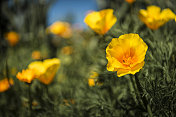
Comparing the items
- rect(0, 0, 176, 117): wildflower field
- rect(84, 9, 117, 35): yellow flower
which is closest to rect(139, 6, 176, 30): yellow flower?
rect(0, 0, 176, 117): wildflower field

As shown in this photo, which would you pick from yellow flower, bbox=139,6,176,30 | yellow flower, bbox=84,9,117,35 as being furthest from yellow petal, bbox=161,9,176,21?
yellow flower, bbox=84,9,117,35

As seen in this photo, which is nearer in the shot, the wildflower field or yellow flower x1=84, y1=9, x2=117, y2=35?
the wildflower field

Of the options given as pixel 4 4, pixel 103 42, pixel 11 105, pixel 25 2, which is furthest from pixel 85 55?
pixel 25 2

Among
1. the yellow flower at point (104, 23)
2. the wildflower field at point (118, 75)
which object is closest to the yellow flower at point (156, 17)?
the wildflower field at point (118, 75)

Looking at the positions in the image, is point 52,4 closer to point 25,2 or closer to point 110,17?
point 25,2

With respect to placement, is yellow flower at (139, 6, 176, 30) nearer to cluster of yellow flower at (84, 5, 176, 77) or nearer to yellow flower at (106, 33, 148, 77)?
cluster of yellow flower at (84, 5, 176, 77)

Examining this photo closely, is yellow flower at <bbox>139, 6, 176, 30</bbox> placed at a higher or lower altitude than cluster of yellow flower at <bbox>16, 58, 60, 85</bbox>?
higher

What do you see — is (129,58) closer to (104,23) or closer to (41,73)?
(104,23)

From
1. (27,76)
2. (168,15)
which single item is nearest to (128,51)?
(168,15)
